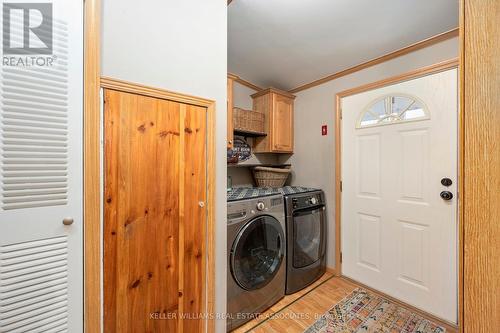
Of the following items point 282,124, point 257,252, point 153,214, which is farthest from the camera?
point 282,124

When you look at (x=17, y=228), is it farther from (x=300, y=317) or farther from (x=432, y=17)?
(x=432, y=17)

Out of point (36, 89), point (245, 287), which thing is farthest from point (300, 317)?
point (36, 89)

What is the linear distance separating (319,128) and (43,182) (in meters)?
2.45

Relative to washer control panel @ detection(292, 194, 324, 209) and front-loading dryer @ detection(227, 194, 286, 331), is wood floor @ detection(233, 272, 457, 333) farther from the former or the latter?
washer control panel @ detection(292, 194, 324, 209)

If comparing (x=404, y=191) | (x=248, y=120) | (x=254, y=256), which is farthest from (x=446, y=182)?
(x=248, y=120)

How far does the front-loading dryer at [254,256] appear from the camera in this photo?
1.52 metres

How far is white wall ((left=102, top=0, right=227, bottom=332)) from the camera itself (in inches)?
38.8

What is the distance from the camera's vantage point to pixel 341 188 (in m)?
2.30

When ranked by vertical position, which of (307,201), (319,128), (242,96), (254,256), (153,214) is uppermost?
(242,96)

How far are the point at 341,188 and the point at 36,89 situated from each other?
8.07ft

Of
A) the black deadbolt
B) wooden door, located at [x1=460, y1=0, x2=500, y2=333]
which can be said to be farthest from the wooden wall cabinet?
wooden door, located at [x1=460, y1=0, x2=500, y2=333]

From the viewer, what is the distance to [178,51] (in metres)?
1.17

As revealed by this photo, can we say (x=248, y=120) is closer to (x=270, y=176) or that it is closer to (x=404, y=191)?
(x=270, y=176)

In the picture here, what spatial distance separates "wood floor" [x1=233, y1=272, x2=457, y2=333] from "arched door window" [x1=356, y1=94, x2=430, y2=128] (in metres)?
1.69
